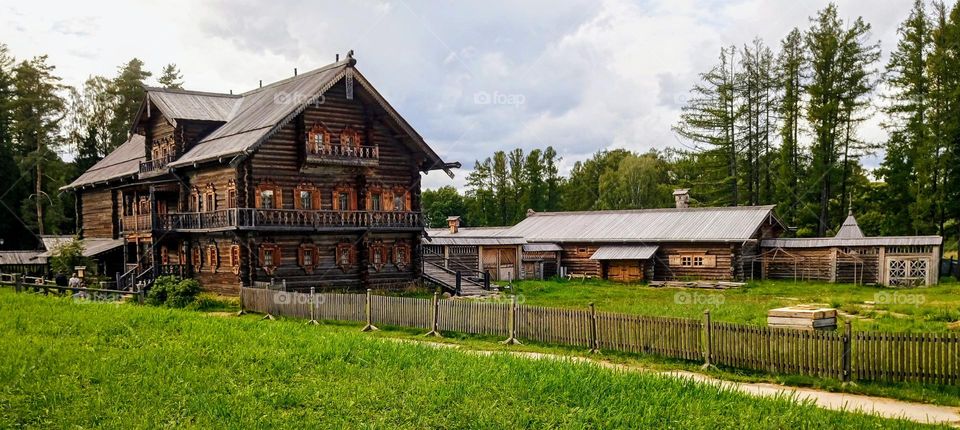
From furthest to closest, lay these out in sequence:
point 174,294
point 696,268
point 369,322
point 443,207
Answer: point 443,207, point 696,268, point 174,294, point 369,322

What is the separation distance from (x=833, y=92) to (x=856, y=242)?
1453 cm

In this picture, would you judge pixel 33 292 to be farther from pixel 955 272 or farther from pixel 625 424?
pixel 955 272

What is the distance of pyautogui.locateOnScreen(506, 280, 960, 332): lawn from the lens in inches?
895

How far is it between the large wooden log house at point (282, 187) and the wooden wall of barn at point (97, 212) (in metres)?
4.27

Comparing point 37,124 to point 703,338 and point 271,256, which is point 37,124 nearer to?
point 271,256

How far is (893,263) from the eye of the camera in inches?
1473

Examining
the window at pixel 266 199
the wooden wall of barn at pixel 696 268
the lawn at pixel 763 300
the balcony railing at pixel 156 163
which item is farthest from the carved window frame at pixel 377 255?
the wooden wall of barn at pixel 696 268

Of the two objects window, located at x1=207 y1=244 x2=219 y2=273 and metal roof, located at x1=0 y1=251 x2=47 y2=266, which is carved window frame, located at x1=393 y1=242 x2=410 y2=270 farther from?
metal roof, located at x1=0 y1=251 x2=47 y2=266

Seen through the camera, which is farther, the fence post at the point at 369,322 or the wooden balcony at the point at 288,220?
the wooden balcony at the point at 288,220

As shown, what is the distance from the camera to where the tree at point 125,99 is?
61688 millimetres

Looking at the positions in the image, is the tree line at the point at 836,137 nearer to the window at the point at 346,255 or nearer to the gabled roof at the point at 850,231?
the gabled roof at the point at 850,231

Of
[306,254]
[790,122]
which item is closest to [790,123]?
[790,122]

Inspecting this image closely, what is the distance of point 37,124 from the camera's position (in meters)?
57.7

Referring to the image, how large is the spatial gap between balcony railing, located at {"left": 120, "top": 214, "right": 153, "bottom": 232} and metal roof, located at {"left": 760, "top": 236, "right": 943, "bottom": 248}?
33618 mm
